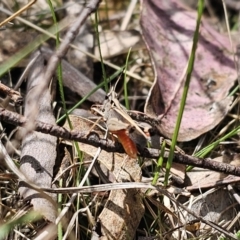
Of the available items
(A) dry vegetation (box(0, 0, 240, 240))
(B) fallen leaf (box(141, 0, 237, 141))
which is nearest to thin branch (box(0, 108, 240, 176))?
(A) dry vegetation (box(0, 0, 240, 240))

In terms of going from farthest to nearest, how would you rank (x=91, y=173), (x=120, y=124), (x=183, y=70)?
(x=183, y=70), (x=91, y=173), (x=120, y=124)

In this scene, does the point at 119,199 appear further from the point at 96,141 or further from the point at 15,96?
the point at 15,96

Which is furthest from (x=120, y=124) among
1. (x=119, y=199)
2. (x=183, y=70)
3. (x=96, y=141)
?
(x=183, y=70)

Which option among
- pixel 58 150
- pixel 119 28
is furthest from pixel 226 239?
pixel 119 28

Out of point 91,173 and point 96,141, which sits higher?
point 96,141

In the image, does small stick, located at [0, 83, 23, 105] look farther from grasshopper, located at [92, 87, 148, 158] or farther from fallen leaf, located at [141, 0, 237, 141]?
fallen leaf, located at [141, 0, 237, 141]

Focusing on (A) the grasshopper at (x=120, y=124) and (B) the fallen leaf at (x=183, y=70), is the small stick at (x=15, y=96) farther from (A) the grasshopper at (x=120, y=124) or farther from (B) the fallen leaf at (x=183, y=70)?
(B) the fallen leaf at (x=183, y=70)
